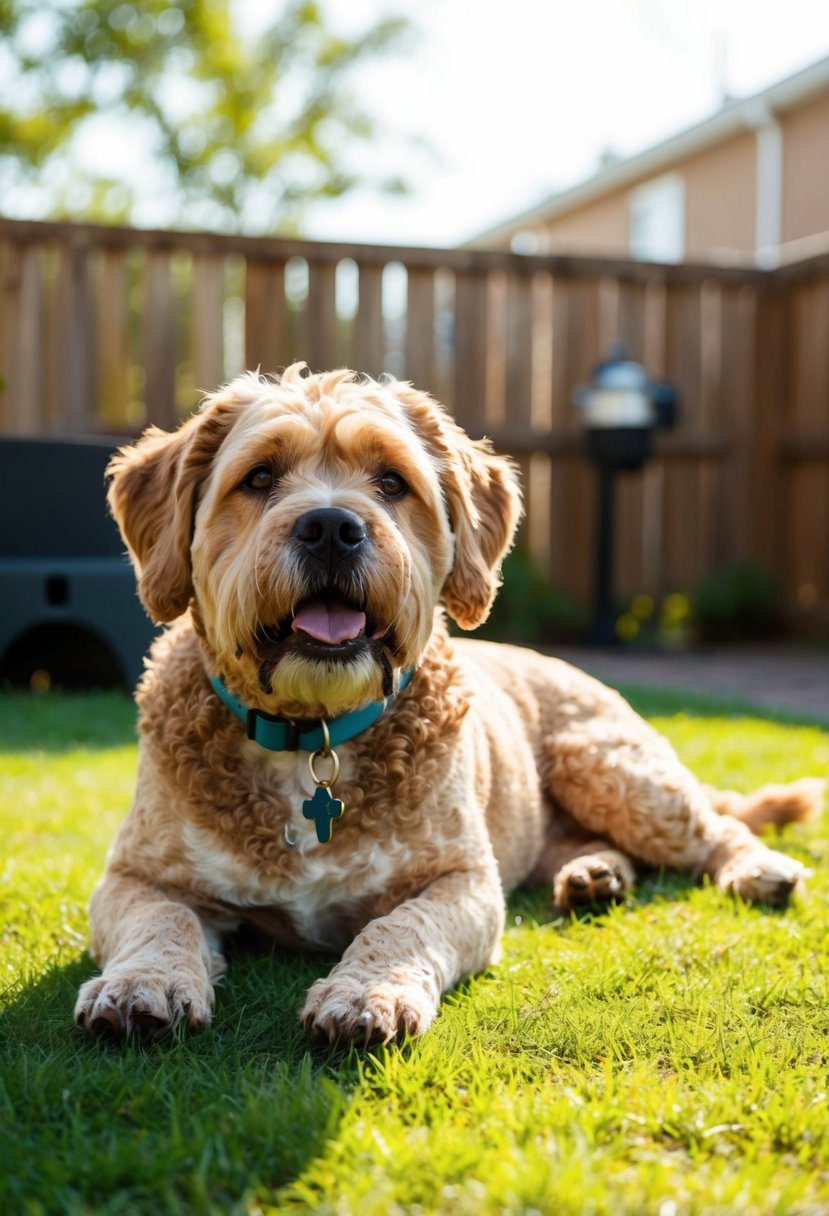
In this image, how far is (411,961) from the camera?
8.81 feet

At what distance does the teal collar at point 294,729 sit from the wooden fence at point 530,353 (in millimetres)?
6622

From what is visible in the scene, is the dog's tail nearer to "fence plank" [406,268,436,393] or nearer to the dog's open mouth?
the dog's open mouth

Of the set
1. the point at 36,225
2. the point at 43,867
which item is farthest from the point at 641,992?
the point at 36,225

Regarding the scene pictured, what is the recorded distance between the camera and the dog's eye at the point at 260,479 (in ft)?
9.74

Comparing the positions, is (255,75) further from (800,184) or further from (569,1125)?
(569,1125)

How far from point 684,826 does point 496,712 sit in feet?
2.33

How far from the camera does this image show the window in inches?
833

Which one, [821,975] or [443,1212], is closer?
[443,1212]

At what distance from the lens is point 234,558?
2.89 meters

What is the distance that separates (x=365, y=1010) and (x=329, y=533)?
1.01 metres

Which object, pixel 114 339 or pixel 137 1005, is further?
pixel 114 339

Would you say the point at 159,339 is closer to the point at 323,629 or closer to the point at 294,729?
the point at 294,729

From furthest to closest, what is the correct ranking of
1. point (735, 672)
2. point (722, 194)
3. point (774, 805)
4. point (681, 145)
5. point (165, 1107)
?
1. point (681, 145)
2. point (722, 194)
3. point (735, 672)
4. point (774, 805)
5. point (165, 1107)

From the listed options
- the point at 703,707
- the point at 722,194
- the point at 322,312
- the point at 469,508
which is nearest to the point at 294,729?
the point at 469,508
